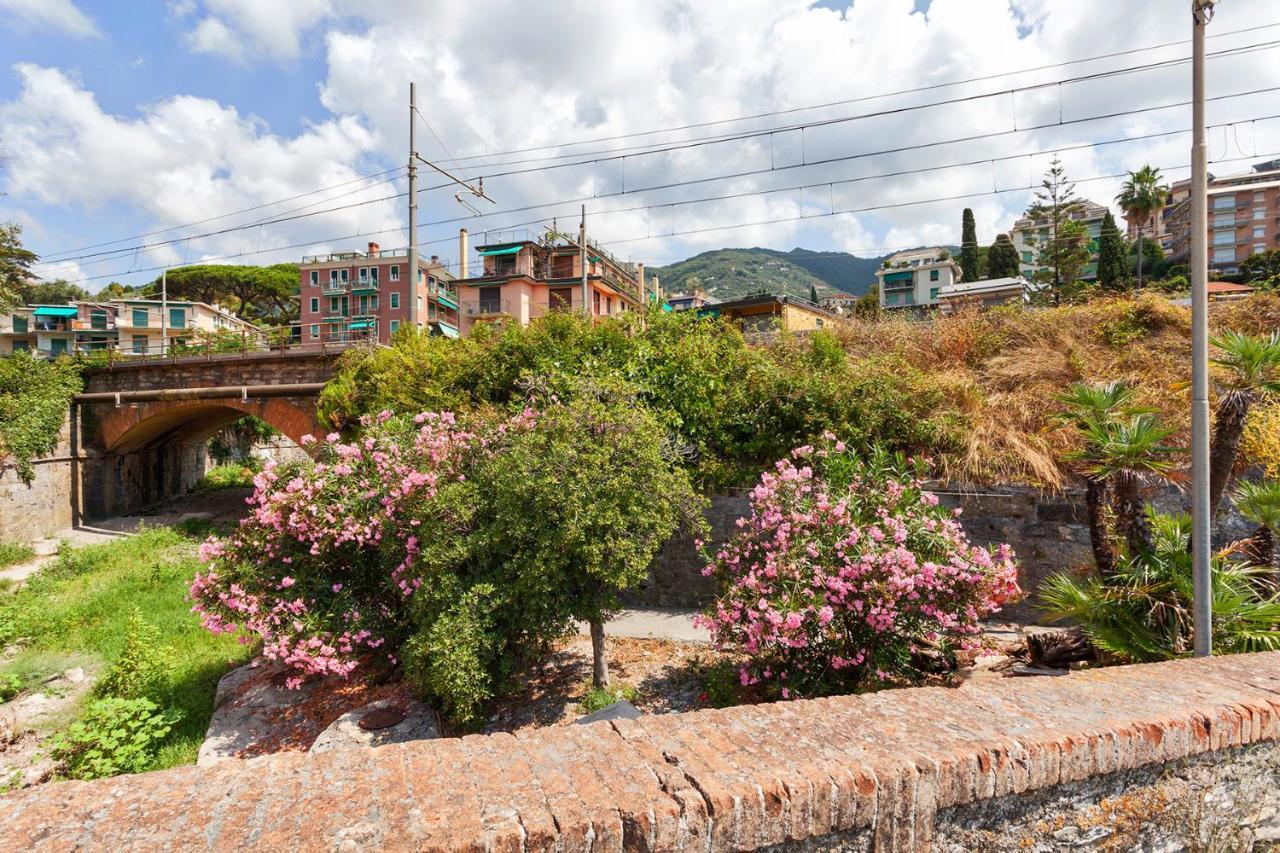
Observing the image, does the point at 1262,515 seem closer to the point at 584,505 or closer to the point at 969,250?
the point at 584,505

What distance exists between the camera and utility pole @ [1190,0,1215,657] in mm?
4324

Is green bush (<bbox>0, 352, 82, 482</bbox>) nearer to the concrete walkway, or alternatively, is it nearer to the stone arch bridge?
the stone arch bridge

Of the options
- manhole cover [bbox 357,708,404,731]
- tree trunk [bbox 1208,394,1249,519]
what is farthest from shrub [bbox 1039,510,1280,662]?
manhole cover [bbox 357,708,404,731]

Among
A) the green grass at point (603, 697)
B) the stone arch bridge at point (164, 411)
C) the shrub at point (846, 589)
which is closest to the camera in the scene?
the shrub at point (846, 589)

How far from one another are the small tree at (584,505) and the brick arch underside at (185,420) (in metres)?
10.6

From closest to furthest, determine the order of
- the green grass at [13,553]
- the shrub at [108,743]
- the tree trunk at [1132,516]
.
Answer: the tree trunk at [1132,516], the shrub at [108,743], the green grass at [13,553]

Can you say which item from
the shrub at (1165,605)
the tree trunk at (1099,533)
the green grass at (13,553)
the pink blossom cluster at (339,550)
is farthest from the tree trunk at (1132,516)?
the green grass at (13,553)

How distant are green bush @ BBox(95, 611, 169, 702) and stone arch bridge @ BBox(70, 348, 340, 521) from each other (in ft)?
28.3

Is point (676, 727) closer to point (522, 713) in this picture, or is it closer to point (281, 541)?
point (522, 713)

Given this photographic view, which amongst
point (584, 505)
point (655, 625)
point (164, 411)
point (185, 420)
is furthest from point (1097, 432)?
point (185, 420)

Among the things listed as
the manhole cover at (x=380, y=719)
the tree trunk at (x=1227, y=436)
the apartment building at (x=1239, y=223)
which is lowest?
the manhole cover at (x=380, y=719)

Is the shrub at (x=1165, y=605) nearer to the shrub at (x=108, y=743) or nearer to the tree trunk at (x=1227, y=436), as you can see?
the tree trunk at (x=1227, y=436)

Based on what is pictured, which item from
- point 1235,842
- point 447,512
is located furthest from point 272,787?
point 447,512

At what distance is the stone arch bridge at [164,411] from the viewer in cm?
1695
